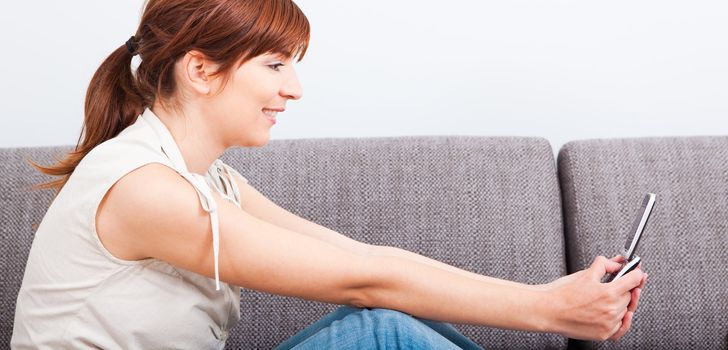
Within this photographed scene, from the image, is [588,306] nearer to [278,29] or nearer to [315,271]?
[315,271]

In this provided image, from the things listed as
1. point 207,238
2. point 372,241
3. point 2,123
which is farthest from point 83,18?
point 207,238

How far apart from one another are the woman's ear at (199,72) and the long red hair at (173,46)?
1cm

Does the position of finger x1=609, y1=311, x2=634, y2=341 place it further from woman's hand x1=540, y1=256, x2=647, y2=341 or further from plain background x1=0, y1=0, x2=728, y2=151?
plain background x1=0, y1=0, x2=728, y2=151

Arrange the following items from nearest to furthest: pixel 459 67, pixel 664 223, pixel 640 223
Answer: pixel 640 223 → pixel 664 223 → pixel 459 67

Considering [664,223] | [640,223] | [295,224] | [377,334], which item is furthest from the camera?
[664,223]

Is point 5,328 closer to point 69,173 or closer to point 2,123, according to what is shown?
point 69,173

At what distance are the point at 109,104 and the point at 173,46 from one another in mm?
190

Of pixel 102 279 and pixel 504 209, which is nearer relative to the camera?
pixel 102 279

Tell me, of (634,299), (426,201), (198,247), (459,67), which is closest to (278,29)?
(198,247)

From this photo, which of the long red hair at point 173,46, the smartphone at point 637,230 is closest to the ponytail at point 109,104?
the long red hair at point 173,46

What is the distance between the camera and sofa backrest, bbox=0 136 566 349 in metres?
1.71

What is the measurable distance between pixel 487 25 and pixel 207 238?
3.74 ft

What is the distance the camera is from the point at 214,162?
4.90 ft

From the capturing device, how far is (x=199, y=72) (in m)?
1.30
